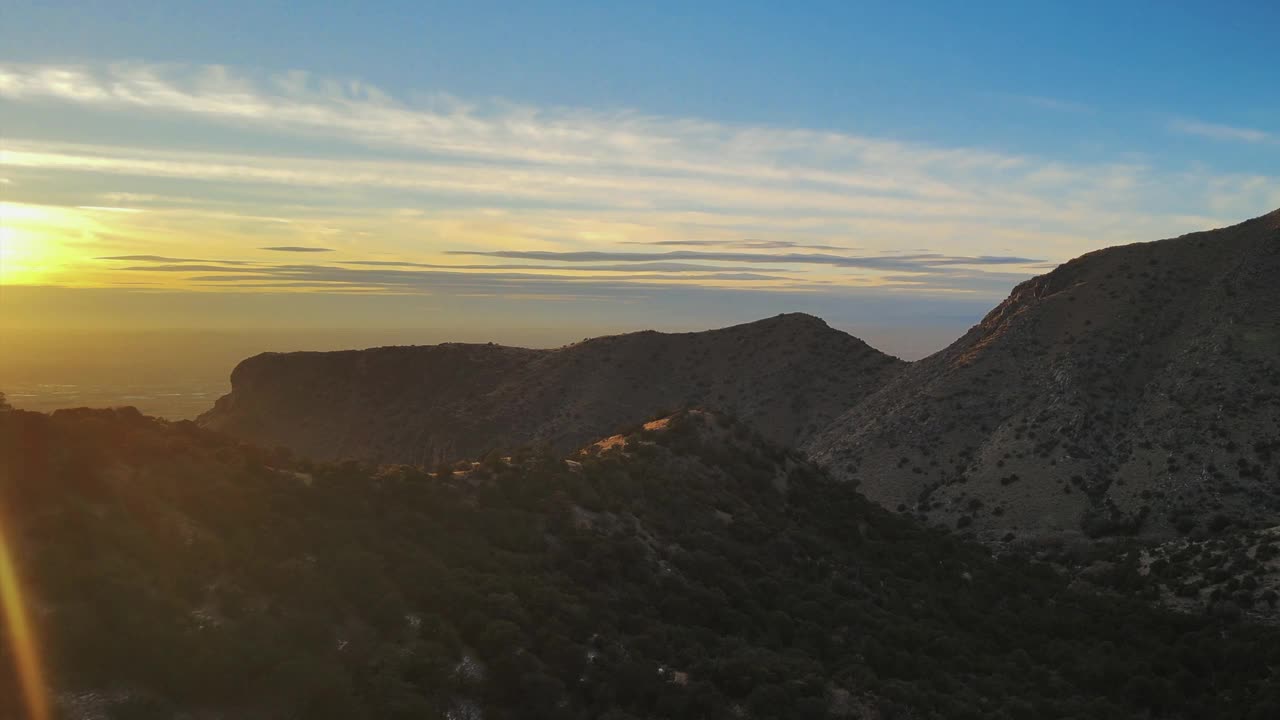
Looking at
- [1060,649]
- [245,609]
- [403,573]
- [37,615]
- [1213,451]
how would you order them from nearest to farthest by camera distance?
[37,615] → [245,609] → [403,573] → [1060,649] → [1213,451]

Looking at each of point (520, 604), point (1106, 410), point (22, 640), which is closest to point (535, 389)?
point (1106, 410)

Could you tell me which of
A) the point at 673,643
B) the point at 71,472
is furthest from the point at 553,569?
the point at 71,472

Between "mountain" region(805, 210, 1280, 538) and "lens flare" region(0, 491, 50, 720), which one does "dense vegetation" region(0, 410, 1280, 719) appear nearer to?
"lens flare" region(0, 491, 50, 720)

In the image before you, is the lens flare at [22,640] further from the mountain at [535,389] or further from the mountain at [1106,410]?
the mountain at [535,389]

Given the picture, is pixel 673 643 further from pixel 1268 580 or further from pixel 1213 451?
pixel 1213 451

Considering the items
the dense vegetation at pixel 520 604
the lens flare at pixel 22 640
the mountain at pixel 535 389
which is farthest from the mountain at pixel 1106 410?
the lens flare at pixel 22 640

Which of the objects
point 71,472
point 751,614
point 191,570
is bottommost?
point 751,614

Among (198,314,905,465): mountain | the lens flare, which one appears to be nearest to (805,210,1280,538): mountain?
(198,314,905,465): mountain
